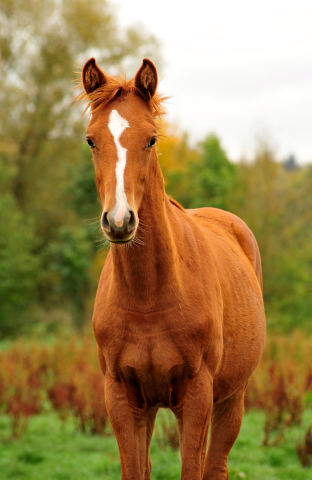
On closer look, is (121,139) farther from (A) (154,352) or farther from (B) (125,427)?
(B) (125,427)

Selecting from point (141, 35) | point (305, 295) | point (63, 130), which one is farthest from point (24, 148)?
point (305, 295)

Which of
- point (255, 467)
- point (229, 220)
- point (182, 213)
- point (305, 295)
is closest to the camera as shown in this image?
point (182, 213)

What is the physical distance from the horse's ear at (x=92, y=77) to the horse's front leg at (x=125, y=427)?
1.76 m

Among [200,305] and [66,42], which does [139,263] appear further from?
[66,42]

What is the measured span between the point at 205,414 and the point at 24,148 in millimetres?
30230

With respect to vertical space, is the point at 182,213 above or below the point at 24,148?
below

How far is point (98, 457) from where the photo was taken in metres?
7.24

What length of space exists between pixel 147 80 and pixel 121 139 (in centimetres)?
50

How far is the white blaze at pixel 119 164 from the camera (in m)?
2.57

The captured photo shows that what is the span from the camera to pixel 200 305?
130 inches

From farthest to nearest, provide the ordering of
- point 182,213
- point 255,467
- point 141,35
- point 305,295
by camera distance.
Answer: point 141,35, point 305,295, point 255,467, point 182,213

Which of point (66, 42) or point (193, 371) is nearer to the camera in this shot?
point (193, 371)

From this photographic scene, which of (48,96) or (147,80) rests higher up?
(48,96)

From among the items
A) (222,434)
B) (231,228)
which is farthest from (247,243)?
(222,434)
